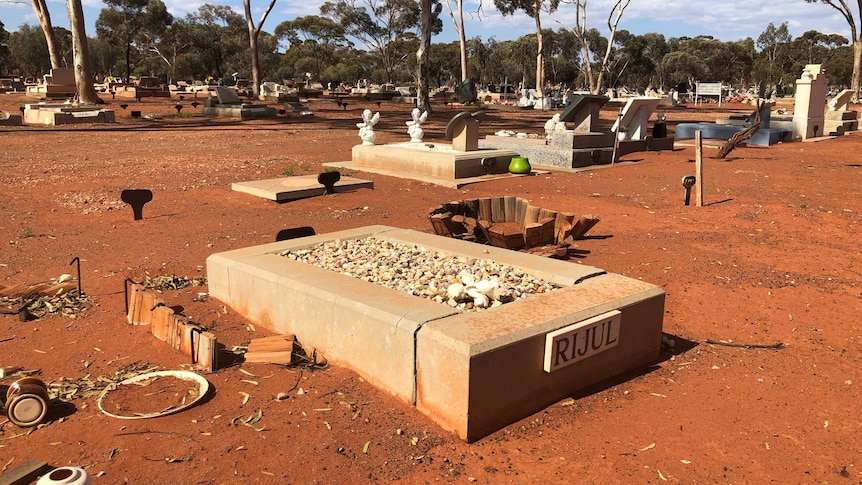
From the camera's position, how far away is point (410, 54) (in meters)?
67.2

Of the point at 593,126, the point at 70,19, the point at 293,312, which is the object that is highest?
the point at 70,19

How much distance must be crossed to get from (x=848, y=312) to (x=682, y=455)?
3.08 m

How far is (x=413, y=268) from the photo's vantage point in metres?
5.04

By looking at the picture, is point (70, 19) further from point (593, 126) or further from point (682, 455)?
point (682, 455)

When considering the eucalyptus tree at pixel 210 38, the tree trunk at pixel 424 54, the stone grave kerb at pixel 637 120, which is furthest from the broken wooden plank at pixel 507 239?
the eucalyptus tree at pixel 210 38

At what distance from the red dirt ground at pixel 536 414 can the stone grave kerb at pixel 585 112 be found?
3.66 m

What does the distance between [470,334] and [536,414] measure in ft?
2.07

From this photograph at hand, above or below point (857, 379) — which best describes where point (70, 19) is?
above

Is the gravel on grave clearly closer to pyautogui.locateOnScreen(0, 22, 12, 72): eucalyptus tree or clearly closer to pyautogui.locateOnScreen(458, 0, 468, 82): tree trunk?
pyautogui.locateOnScreen(458, 0, 468, 82): tree trunk

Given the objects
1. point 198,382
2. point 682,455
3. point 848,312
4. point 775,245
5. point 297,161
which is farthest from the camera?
point 297,161

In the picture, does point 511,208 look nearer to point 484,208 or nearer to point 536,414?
point 484,208

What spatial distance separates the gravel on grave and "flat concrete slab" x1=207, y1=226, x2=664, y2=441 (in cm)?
18

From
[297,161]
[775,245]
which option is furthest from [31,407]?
[297,161]

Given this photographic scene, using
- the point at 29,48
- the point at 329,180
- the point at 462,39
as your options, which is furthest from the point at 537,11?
the point at 29,48
